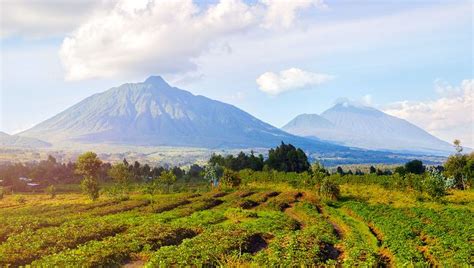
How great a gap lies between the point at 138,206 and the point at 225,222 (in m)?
18.2

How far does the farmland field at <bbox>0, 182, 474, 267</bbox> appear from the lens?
23.0 meters

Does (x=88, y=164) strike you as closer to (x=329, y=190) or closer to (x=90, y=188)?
(x=90, y=188)

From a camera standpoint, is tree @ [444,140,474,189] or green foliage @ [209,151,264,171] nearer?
tree @ [444,140,474,189]

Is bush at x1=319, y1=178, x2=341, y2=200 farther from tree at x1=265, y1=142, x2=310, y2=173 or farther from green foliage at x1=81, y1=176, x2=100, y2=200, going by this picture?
tree at x1=265, y1=142, x2=310, y2=173

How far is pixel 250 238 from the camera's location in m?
30.5

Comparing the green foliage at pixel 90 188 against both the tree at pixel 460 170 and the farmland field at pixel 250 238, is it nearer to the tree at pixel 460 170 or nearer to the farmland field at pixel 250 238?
the farmland field at pixel 250 238

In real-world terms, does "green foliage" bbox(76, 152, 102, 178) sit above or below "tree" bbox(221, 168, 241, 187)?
above

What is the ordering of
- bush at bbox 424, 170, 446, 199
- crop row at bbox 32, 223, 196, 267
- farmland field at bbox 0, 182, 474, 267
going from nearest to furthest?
crop row at bbox 32, 223, 196, 267, farmland field at bbox 0, 182, 474, 267, bush at bbox 424, 170, 446, 199

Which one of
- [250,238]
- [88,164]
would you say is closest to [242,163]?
[88,164]

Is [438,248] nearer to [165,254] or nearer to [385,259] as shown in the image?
[385,259]

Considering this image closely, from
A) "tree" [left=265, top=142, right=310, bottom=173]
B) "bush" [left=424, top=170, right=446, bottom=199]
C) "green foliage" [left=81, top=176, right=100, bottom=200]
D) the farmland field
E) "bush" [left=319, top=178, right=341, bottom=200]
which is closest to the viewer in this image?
the farmland field

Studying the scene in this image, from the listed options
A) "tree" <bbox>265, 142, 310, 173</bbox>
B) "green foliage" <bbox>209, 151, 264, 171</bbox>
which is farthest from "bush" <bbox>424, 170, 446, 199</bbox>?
"green foliage" <bbox>209, 151, 264, 171</bbox>

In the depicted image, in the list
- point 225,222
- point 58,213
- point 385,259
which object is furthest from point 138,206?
point 385,259

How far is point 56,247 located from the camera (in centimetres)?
2723
